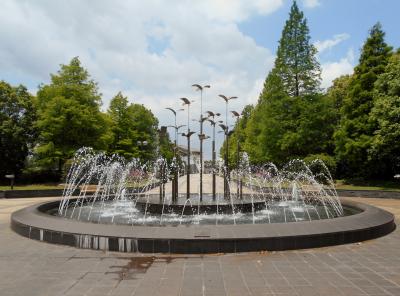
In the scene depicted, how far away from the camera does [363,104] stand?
28.4 m

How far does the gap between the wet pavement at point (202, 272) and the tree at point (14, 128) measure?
27.1m

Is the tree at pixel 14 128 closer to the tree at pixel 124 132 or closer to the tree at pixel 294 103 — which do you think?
the tree at pixel 124 132

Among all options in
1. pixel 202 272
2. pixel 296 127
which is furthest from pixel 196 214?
pixel 296 127

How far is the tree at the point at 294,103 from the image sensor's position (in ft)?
98.5

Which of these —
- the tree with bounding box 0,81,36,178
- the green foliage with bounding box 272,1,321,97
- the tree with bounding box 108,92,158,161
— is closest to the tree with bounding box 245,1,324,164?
the green foliage with bounding box 272,1,321,97

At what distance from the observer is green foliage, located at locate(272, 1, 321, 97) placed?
3144cm

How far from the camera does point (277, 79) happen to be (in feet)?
105

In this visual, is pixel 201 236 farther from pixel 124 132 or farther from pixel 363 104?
pixel 124 132

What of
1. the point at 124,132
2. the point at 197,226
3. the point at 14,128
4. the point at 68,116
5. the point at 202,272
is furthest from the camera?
the point at 124,132

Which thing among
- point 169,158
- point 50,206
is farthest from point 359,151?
point 169,158

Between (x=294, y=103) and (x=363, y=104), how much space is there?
5.45 metres

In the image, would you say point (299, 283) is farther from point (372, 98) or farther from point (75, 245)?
point (372, 98)

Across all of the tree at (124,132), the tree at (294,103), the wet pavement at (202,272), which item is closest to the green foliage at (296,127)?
the tree at (294,103)

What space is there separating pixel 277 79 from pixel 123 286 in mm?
28903
